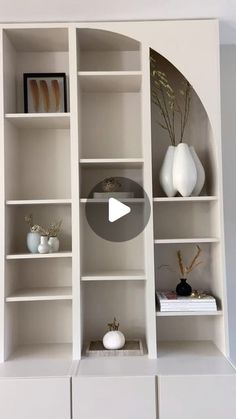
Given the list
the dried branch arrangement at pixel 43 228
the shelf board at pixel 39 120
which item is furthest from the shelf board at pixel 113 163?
the dried branch arrangement at pixel 43 228

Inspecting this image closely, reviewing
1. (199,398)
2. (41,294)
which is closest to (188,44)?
(41,294)

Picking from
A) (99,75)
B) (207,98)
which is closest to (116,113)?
(99,75)

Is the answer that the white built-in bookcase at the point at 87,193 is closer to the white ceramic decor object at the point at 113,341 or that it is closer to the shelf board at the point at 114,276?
the shelf board at the point at 114,276

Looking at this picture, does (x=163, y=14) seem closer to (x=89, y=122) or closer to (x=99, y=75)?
(x=99, y=75)

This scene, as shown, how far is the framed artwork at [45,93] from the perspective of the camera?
208cm

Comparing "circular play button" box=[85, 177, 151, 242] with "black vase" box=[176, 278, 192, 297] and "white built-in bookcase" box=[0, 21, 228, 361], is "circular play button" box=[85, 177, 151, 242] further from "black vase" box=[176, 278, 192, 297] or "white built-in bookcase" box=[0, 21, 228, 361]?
"black vase" box=[176, 278, 192, 297]

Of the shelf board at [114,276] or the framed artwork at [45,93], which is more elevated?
the framed artwork at [45,93]

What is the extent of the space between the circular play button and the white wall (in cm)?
51

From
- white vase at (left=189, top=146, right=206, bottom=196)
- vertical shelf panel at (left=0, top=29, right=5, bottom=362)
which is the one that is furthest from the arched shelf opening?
vertical shelf panel at (left=0, top=29, right=5, bottom=362)

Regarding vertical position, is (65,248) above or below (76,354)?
above

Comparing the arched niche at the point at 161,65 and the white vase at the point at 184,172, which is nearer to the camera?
the white vase at the point at 184,172

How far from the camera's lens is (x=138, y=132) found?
220 cm

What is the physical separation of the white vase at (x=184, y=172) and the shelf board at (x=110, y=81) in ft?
1.46

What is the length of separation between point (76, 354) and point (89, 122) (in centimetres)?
127
